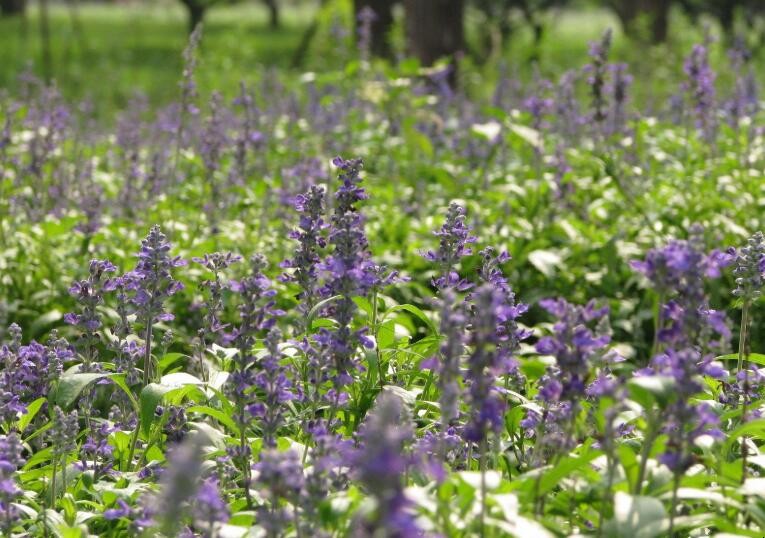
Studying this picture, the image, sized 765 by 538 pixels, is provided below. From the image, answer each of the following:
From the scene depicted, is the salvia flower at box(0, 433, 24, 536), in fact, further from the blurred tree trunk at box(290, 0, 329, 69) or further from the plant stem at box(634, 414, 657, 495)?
the blurred tree trunk at box(290, 0, 329, 69)

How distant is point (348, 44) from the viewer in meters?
12.3

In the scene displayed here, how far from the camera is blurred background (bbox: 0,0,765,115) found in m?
13.4

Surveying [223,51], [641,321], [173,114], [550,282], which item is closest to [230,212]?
[550,282]

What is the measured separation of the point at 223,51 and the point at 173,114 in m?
4.23

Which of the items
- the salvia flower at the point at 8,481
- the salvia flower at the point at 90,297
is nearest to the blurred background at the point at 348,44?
the salvia flower at the point at 90,297

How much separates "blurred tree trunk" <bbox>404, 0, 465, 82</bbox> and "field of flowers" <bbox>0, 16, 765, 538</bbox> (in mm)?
5266

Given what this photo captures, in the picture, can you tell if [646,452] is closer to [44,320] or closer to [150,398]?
[150,398]

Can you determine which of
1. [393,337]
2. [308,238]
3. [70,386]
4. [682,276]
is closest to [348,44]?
[393,337]

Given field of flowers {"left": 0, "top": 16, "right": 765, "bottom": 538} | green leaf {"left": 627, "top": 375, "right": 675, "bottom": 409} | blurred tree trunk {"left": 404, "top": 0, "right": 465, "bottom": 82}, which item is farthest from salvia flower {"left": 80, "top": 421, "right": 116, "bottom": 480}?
blurred tree trunk {"left": 404, "top": 0, "right": 465, "bottom": 82}

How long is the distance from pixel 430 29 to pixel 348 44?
3.70 meters

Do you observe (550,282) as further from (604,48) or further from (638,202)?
(604,48)

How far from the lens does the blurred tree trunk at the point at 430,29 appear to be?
15492mm

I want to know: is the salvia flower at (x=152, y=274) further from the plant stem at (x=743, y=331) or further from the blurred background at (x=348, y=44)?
the blurred background at (x=348, y=44)

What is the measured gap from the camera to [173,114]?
39.4 feet
